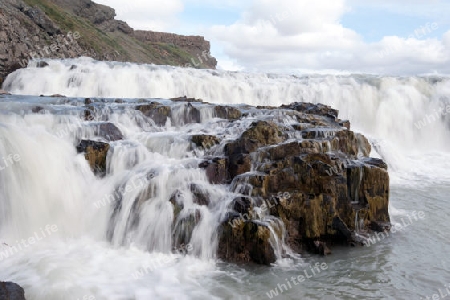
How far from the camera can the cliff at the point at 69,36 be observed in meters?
31.3

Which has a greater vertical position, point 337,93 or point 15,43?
point 15,43

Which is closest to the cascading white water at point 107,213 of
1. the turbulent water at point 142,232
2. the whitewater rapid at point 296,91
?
the turbulent water at point 142,232

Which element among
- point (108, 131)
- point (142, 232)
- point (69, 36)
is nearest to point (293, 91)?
point (108, 131)

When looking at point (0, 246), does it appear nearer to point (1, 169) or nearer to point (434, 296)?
point (1, 169)

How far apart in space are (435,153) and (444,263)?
18.2m

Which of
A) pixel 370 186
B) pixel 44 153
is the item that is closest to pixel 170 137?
pixel 44 153

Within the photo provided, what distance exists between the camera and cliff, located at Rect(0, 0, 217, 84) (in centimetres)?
3133

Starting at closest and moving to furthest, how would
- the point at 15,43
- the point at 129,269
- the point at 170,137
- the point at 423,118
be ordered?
1. the point at 129,269
2. the point at 170,137
3. the point at 423,118
4. the point at 15,43

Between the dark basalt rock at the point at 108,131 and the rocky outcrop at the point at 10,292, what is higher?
the dark basalt rock at the point at 108,131

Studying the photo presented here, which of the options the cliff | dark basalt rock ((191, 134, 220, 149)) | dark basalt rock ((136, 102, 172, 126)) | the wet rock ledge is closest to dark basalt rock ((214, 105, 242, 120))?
dark basalt rock ((136, 102, 172, 126))

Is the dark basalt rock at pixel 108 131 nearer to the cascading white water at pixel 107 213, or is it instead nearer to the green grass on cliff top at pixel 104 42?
the cascading white water at pixel 107 213

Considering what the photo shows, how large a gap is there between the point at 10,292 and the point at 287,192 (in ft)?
18.8

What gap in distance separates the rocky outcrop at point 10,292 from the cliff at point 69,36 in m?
22.7

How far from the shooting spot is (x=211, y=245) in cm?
814
